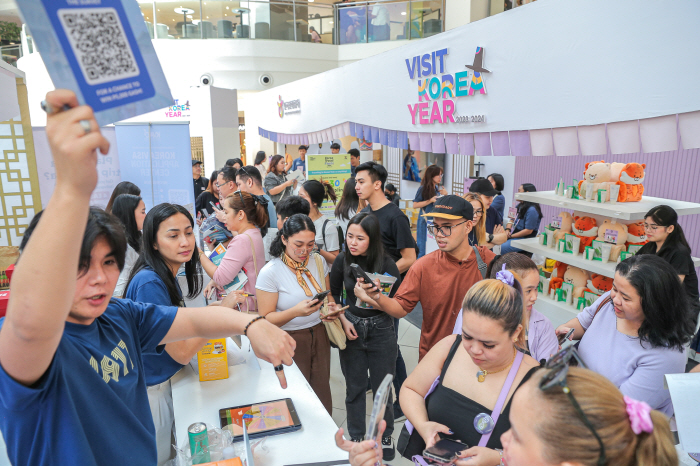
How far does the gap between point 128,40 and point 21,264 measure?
41 centimetres

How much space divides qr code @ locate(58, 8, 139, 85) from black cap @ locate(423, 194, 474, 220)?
1.84m

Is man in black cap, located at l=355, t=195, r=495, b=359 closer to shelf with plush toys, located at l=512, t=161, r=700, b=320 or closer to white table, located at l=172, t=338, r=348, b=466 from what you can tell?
white table, located at l=172, t=338, r=348, b=466

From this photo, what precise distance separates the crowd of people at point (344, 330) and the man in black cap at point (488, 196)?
5.78ft

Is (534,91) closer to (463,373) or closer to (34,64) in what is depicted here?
(463,373)

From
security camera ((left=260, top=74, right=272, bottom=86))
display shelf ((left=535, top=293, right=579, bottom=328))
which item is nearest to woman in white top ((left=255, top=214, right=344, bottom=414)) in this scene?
display shelf ((left=535, top=293, right=579, bottom=328))

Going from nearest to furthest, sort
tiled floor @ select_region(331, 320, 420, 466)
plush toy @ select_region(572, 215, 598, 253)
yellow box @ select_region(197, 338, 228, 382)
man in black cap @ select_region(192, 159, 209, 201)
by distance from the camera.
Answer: yellow box @ select_region(197, 338, 228, 382) < tiled floor @ select_region(331, 320, 420, 466) < plush toy @ select_region(572, 215, 598, 253) < man in black cap @ select_region(192, 159, 209, 201)

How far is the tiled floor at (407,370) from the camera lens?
3096 mm

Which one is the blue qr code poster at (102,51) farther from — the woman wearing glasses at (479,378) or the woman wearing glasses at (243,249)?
the woman wearing glasses at (243,249)

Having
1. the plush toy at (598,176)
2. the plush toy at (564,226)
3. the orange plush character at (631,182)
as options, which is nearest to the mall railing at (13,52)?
the plush toy at (564,226)

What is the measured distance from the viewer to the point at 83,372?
1001 mm

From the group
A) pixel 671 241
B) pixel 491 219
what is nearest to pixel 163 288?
pixel 671 241

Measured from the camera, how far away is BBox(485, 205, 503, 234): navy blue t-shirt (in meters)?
5.10

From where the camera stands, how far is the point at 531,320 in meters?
1.99

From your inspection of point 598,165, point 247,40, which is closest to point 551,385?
point 598,165
